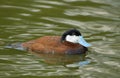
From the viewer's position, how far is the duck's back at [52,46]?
11852 millimetres

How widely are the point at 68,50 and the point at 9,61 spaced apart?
1362mm

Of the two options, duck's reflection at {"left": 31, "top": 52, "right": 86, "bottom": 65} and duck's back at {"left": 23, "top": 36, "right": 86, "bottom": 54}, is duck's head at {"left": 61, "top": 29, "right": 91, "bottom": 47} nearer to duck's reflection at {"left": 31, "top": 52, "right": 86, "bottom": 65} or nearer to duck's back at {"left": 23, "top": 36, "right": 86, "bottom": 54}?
duck's back at {"left": 23, "top": 36, "right": 86, "bottom": 54}

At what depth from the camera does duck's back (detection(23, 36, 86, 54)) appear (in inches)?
467

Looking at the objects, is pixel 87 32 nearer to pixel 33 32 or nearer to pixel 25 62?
pixel 33 32

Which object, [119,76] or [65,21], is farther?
[65,21]

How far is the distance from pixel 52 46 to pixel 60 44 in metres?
0.18

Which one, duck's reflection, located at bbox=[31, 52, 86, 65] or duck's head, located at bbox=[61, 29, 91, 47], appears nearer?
duck's reflection, located at bbox=[31, 52, 86, 65]

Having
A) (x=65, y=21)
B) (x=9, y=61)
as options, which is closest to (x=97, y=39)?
(x=65, y=21)

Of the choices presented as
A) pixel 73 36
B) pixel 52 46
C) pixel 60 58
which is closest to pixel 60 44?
pixel 52 46

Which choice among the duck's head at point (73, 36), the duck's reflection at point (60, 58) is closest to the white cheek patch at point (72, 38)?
the duck's head at point (73, 36)

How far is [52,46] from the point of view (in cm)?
1186

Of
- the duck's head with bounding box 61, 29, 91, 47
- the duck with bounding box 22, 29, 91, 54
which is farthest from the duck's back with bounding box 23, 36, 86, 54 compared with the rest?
the duck's head with bounding box 61, 29, 91, 47

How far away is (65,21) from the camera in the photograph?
13828 mm

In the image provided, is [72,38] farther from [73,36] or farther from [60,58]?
[60,58]
